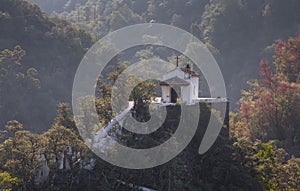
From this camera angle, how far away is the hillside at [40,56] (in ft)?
114

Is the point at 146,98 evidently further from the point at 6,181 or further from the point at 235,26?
the point at 235,26

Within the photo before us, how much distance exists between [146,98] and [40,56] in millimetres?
22147

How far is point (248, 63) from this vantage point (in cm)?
5569

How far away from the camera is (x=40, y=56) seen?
127ft

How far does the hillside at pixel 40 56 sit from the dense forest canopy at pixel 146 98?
0.09m

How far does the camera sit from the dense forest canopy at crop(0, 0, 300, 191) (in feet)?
50.6

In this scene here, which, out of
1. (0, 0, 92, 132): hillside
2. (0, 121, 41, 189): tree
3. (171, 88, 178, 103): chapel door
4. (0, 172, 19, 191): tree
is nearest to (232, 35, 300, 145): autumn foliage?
(171, 88, 178, 103): chapel door

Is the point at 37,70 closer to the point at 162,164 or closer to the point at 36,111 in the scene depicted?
the point at 36,111

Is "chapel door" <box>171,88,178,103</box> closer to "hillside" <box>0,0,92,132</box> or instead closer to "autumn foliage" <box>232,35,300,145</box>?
"autumn foliage" <box>232,35,300,145</box>

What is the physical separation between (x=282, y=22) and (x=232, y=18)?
21.3 ft

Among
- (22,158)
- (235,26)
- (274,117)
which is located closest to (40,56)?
(274,117)

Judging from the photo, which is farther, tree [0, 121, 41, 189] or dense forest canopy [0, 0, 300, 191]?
dense forest canopy [0, 0, 300, 191]

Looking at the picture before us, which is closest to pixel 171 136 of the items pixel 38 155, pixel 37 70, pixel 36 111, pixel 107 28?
pixel 38 155

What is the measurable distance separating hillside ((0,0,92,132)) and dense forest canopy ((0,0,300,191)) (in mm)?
89
